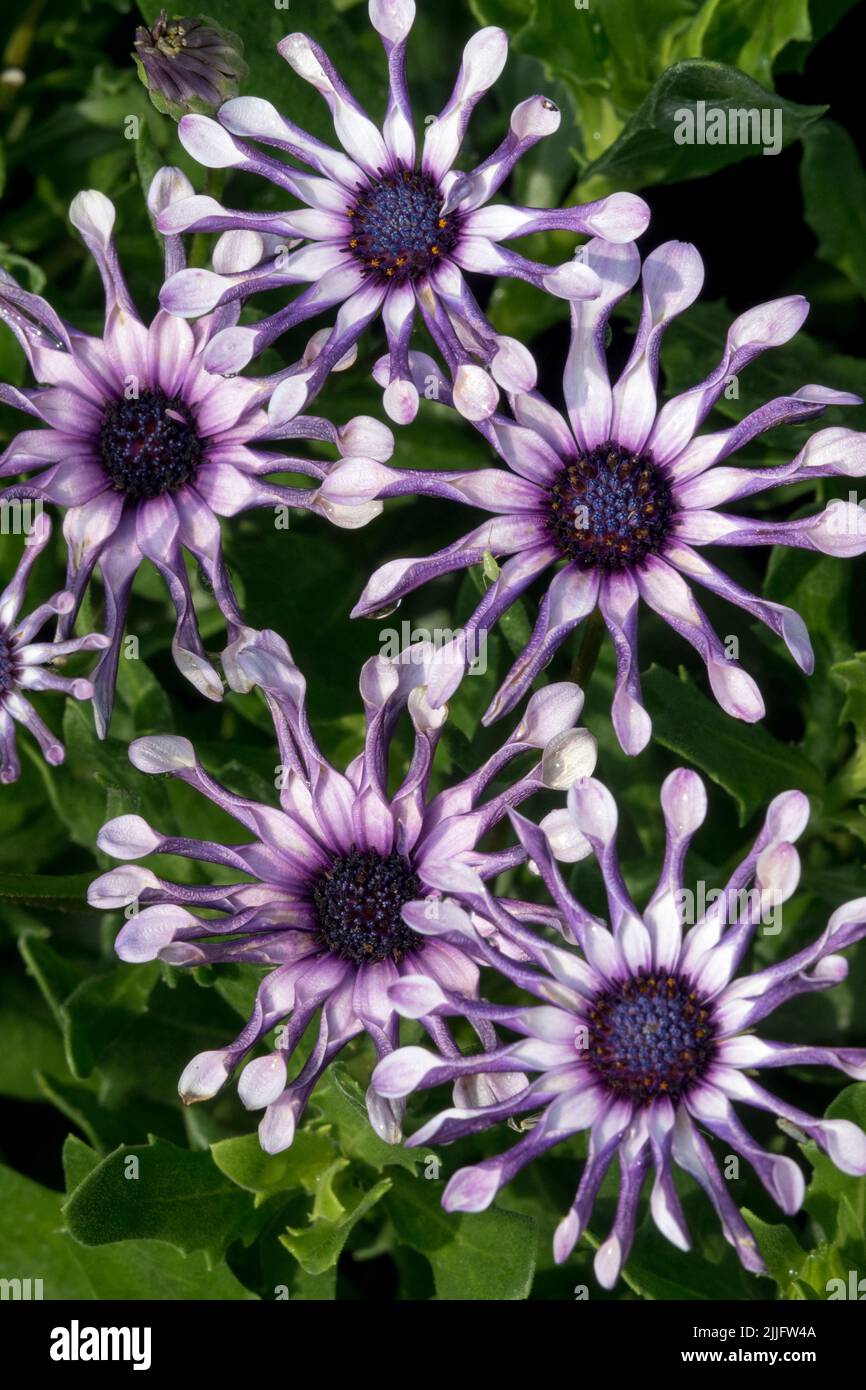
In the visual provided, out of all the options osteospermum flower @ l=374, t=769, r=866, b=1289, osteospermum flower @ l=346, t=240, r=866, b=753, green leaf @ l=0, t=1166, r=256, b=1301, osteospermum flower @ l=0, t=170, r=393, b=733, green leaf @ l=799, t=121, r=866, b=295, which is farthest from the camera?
→ green leaf @ l=799, t=121, r=866, b=295

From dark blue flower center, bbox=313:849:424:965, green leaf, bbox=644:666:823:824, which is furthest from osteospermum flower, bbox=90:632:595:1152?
green leaf, bbox=644:666:823:824

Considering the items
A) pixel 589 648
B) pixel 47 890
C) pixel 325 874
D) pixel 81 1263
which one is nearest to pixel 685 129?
pixel 589 648

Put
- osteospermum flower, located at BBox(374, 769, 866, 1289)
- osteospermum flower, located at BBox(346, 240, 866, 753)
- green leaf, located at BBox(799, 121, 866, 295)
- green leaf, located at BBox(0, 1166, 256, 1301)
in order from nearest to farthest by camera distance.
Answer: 1. osteospermum flower, located at BBox(374, 769, 866, 1289)
2. osteospermum flower, located at BBox(346, 240, 866, 753)
3. green leaf, located at BBox(0, 1166, 256, 1301)
4. green leaf, located at BBox(799, 121, 866, 295)

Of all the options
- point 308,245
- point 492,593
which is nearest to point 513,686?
point 492,593

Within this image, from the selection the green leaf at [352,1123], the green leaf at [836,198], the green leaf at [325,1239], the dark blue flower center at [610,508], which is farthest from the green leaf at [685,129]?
the green leaf at [325,1239]

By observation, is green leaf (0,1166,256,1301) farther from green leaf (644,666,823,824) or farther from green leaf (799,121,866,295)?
green leaf (799,121,866,295)

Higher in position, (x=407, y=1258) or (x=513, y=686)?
(x=513, y=686)

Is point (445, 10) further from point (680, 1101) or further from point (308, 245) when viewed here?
point (680, 1101)

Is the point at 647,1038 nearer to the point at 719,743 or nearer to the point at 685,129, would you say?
the point at 719,743
